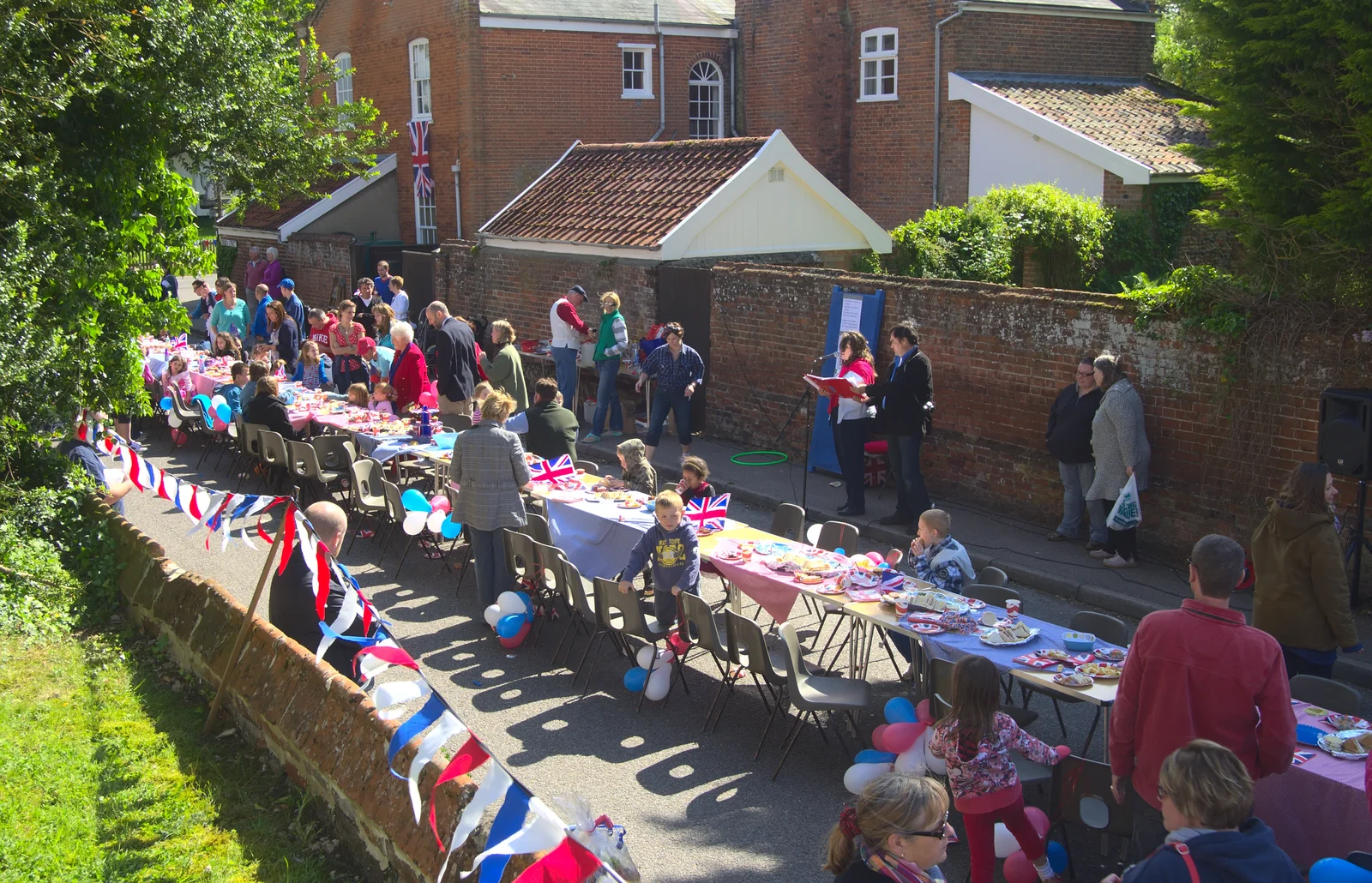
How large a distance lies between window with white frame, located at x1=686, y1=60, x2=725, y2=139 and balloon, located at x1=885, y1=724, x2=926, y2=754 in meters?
22.5

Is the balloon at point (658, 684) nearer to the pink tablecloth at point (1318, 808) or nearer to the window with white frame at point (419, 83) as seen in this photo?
the pink tablecloth at point (1318, 808)

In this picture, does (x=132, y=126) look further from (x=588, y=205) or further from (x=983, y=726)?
(x=588, y=205)

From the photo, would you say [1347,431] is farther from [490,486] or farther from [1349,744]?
[490,486]

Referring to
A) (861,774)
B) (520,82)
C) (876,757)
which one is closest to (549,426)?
(876,757)

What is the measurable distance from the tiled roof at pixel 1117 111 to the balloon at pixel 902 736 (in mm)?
15595

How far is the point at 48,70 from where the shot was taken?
842cm

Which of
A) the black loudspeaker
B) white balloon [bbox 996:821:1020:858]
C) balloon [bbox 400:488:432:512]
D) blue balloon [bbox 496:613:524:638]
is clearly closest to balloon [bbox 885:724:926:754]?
white balloon [bbox 996:821:1020:858]

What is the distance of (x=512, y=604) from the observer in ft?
29.8

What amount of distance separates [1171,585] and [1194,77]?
4.44 meters

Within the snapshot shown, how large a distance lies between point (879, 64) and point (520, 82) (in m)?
7.62

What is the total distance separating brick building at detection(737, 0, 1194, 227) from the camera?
74.0 feet

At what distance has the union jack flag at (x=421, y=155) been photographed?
25844 millimetres

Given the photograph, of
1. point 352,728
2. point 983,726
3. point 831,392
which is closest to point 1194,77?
point 831,392

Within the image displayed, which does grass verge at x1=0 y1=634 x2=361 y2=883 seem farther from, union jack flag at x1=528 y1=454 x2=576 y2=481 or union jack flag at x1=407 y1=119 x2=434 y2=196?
union jack flag at x1=407 y1=119 x2=434 y2=196
